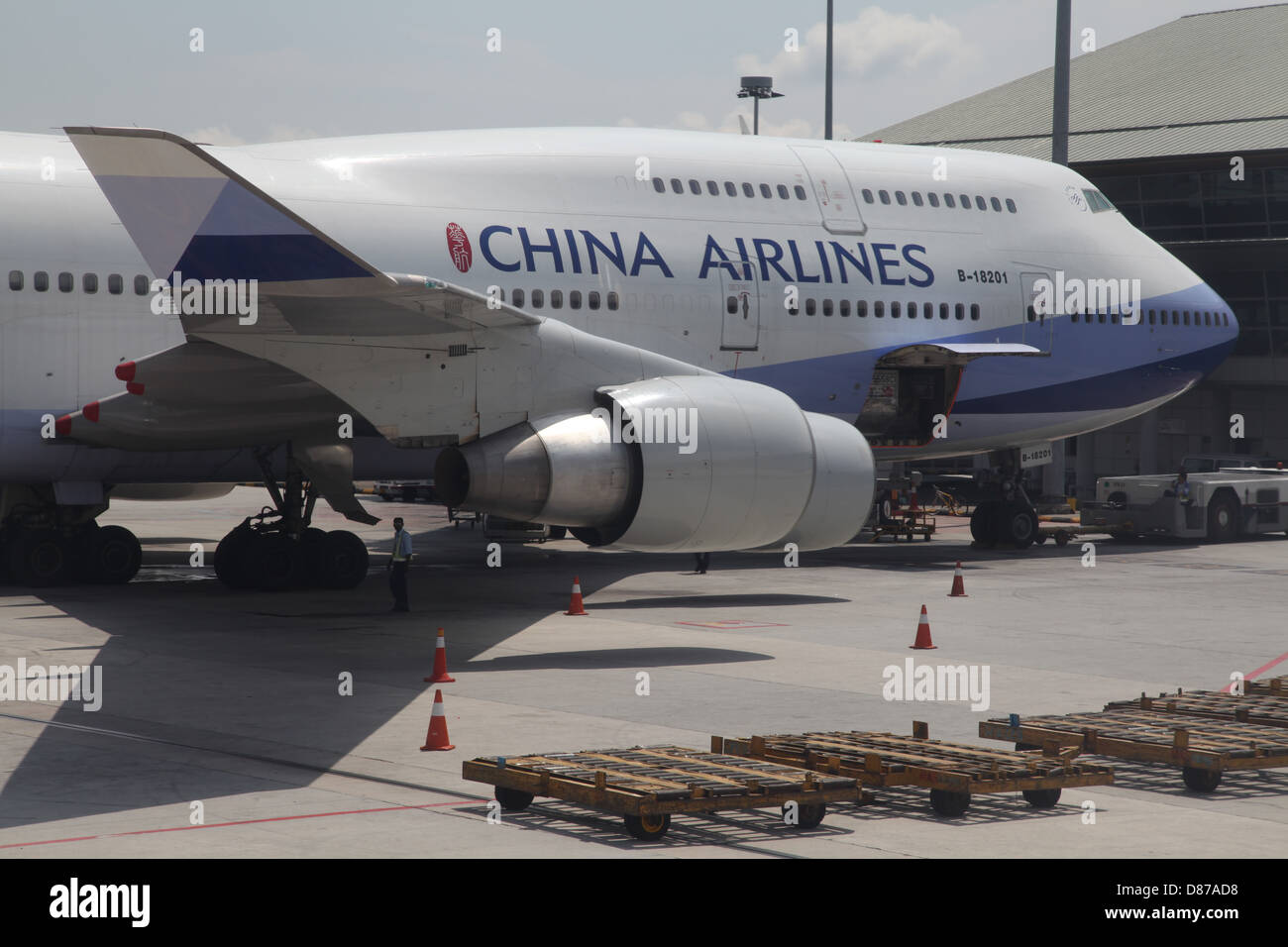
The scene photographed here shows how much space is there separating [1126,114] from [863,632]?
3799cm

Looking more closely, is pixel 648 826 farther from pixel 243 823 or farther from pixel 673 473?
pixel 673 473

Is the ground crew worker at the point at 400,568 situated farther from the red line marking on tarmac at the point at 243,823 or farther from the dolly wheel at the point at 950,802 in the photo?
the dolly wheel at the point at 950,802

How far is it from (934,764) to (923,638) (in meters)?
7.38

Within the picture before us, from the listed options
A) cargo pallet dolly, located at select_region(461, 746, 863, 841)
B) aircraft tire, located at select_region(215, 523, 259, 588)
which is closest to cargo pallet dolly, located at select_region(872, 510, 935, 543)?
aircraft tire, located at select_region(215, 523, 259, 588)

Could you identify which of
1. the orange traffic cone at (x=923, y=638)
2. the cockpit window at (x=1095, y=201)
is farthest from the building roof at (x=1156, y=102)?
the orange traffic cone at (x=923, y=638)

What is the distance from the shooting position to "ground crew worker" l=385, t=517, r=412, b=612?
20.7 meters

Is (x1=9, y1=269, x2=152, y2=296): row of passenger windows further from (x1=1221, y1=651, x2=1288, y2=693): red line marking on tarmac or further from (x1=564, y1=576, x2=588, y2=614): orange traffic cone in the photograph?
(x1=1221, y1=651, x2=1288, y2=693): red line marking on tarmac

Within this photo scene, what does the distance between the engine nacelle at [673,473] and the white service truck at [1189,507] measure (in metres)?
17.2

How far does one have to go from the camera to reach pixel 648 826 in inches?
382

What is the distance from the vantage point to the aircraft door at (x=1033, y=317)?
1083 inches

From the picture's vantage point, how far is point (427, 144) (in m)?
23.7

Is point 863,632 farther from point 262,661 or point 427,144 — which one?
point 427,144
